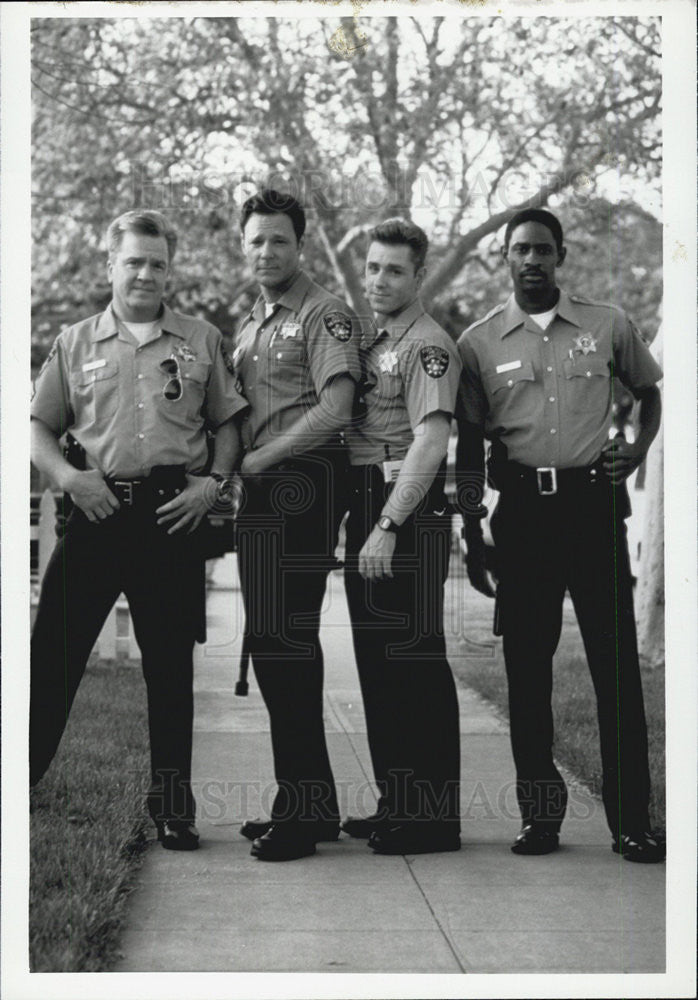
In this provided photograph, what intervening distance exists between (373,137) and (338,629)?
154 inches

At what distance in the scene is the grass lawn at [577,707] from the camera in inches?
206

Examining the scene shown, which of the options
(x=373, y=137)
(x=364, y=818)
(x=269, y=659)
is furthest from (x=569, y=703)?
(x=373, y=137)

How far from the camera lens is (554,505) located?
4227 mm

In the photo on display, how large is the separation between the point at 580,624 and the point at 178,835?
148 centimetres

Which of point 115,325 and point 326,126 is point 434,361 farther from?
point 326,126

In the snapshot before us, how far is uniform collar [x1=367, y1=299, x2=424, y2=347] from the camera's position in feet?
14.0

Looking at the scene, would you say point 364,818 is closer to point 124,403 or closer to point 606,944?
point 606,944

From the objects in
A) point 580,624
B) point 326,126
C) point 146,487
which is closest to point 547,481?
point 580,624

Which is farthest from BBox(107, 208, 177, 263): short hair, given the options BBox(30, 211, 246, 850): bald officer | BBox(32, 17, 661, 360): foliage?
BBox(32, 17, 661, 360): foliage

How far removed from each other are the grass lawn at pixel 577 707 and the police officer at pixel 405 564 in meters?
0.88

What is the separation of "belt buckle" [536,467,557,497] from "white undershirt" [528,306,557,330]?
485mm

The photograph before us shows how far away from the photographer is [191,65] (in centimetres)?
1031

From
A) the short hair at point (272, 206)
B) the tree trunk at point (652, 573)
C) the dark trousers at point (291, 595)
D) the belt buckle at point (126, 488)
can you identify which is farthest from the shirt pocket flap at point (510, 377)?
the tree trunk at point (652, 573)

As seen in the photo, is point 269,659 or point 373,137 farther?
point 373,137
